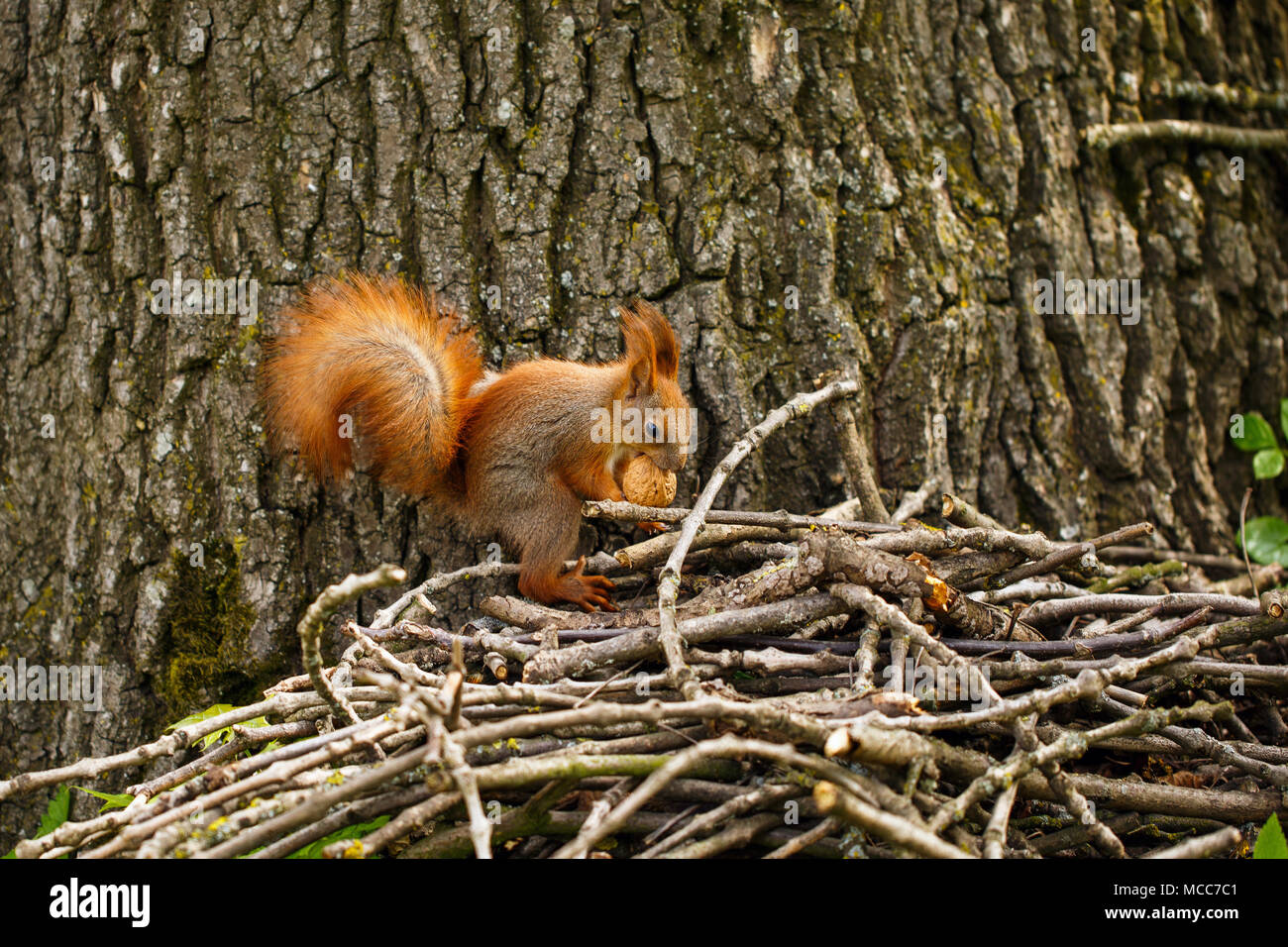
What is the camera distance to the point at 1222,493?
3.76 meters

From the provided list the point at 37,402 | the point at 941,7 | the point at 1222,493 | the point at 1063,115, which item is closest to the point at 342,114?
the point at 37,402

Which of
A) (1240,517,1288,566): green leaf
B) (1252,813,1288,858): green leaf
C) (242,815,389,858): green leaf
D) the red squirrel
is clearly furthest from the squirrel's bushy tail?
(1240,517,1288,566): green leaf

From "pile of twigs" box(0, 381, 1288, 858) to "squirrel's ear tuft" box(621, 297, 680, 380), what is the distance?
378mm

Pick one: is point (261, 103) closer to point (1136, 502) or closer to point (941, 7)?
point (941, 7)

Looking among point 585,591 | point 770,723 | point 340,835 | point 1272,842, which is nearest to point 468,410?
point 585,591

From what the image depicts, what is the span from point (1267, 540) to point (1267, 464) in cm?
28

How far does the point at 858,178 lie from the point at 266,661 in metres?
2.25

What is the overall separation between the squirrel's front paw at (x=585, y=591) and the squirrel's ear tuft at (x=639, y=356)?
51 cm

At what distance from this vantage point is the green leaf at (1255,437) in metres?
3.71

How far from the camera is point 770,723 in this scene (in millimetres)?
1682

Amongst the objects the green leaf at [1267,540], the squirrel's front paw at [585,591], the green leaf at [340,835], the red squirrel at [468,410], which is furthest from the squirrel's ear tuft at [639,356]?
the green leaf at [1267,540]

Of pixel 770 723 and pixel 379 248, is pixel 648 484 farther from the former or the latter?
pixel 770 723

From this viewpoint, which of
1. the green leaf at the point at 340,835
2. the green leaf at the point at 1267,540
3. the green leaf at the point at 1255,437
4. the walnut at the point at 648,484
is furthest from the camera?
the green leaf at the point at 1255,437

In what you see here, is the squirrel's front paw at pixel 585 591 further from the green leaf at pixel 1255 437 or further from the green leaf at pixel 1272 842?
the green leaf at pixel 1255 437
